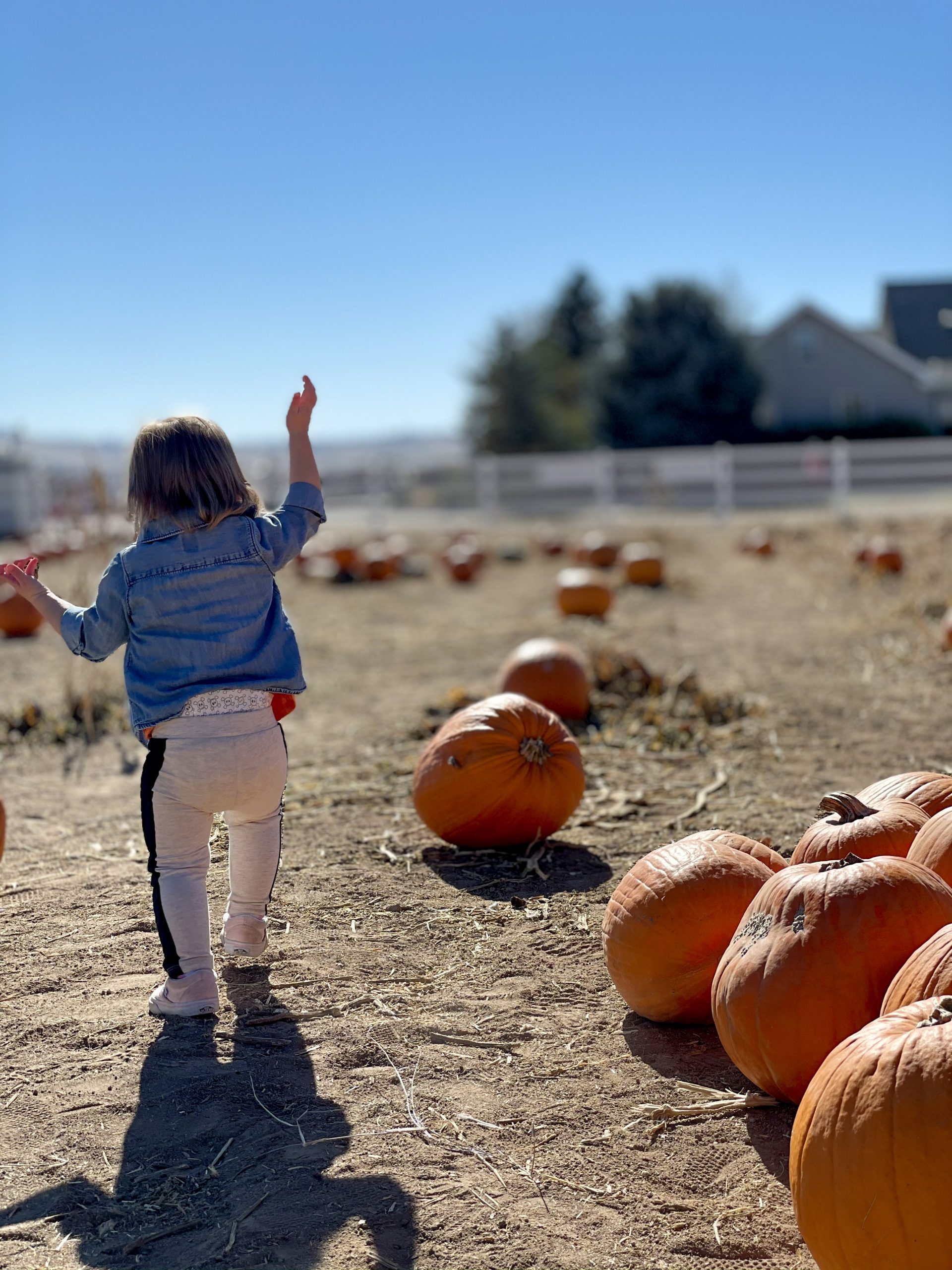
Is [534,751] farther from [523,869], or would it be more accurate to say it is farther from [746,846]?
[746,846]

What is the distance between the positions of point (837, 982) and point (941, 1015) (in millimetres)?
465

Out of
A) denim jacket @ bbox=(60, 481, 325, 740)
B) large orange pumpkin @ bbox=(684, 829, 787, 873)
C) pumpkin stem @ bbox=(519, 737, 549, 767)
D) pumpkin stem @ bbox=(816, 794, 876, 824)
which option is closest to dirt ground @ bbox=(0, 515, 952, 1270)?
pumpkin stem @ bbox=(519, 737, 549, 767)

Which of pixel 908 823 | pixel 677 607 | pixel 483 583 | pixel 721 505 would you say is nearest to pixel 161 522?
pixel 908 823

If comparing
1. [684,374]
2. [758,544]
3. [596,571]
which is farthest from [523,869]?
[684,374]

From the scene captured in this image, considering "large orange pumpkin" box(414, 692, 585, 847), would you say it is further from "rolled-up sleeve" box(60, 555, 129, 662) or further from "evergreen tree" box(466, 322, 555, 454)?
"evergreen tree" box(466, 322, 555, 454)

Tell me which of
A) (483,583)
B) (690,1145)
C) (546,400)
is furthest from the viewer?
(546,400)

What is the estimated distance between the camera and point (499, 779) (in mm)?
4324

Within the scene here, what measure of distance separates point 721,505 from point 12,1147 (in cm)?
2319

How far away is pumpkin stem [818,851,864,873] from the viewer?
268 cm

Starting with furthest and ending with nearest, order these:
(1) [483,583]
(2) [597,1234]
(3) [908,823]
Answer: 1. (1) [483,583]
2. (3) [908,823]
3. (2) [597,1234]

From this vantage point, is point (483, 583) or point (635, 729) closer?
point (635, 729)

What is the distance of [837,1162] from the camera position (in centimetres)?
205

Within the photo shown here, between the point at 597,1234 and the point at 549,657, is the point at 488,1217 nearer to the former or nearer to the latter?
the point at 597,1234

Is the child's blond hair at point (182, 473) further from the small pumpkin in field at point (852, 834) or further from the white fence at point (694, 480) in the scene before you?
the white fence at point (694, 480)
